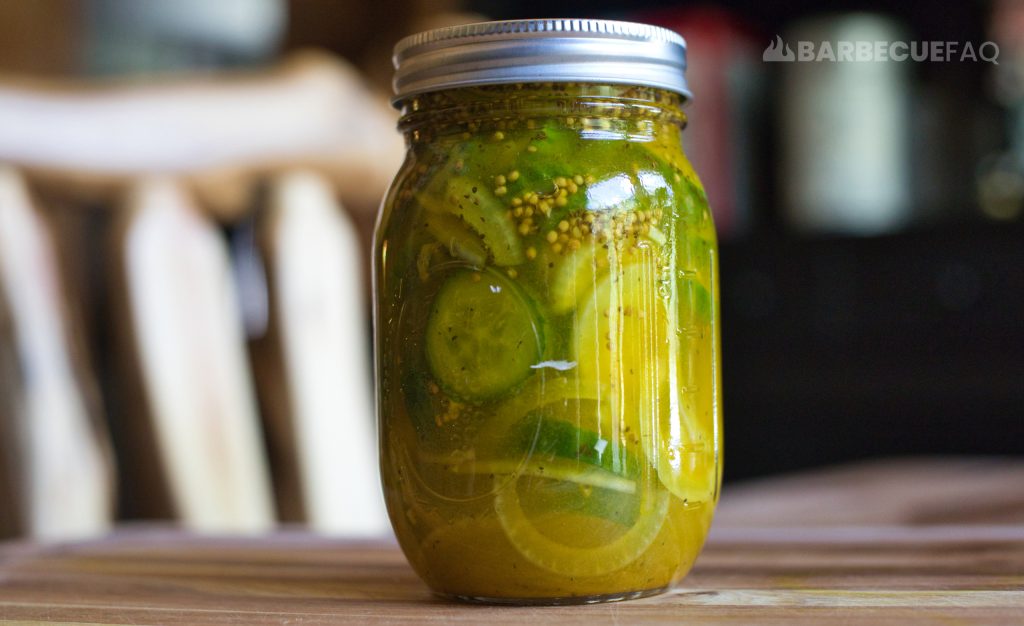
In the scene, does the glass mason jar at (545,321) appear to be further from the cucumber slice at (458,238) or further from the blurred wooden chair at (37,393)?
the blurred wooden chair at (37,393)

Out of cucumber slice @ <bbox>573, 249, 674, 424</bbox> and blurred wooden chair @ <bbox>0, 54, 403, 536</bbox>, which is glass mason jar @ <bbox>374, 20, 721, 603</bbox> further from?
blurred wooden chair @ <bbox>0, 54, 403, 536</bbox>

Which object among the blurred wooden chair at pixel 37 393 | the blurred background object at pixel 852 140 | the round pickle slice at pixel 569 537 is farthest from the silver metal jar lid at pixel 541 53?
the blurred background object at pixel 852 140

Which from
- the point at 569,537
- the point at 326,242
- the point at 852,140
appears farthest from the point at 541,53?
the point at 852,140

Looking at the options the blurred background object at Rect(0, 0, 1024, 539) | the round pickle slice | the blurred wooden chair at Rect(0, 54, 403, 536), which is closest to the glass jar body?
the round pickle slice

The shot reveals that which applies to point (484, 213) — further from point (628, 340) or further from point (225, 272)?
point (225, 272)

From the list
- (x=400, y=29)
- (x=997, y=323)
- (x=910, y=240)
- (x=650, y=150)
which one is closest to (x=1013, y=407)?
(x=997, y=323)

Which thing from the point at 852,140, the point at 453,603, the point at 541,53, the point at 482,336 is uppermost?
the point at 852,140

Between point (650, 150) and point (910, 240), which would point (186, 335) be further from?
point (910, 240)
